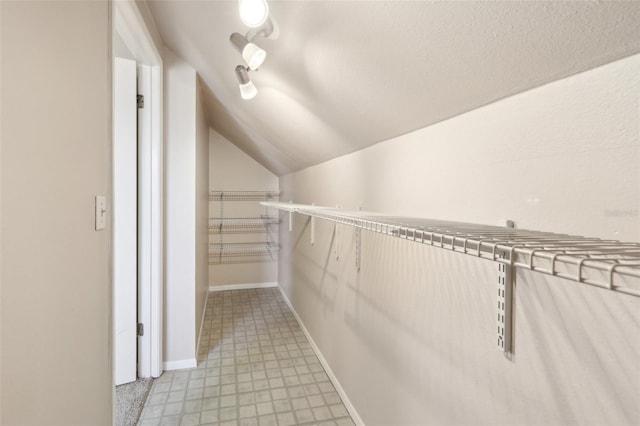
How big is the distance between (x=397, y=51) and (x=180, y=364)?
8.13 feet

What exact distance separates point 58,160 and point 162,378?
1982 millimetres

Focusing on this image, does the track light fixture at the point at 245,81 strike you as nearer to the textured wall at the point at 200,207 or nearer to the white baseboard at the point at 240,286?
the textured wall at the point at 200,207

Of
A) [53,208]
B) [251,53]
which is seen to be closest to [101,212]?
[53,208]

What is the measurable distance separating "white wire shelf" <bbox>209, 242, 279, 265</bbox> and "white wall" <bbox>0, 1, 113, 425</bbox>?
3285 mm

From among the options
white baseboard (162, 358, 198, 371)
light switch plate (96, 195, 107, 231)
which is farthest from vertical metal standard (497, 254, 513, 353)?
white baseboard (162, 358, 198, 371)

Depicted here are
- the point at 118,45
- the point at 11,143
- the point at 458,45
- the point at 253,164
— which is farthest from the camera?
the point at 253,164

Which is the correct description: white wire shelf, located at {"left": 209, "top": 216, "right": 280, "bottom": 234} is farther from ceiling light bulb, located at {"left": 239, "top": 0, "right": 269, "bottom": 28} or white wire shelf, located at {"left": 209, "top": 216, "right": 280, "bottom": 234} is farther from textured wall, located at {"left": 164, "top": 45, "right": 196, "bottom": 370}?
ceiling light bulb, located at {"left": 239, "top": 0, "right": 269, "bottom": 28}

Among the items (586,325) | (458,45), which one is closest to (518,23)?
(458,45)

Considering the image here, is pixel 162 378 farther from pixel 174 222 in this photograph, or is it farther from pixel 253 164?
pixel 253 164

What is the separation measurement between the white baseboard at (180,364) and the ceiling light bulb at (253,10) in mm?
2337

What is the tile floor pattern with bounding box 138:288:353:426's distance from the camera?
6.07 ft

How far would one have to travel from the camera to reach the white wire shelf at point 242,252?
4.34 metres

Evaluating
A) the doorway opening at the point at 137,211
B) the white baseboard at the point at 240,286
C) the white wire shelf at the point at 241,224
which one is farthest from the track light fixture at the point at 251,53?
the white baseboard at the point at 240,286

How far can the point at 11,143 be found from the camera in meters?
0.61
